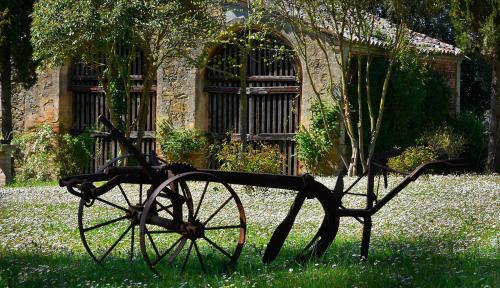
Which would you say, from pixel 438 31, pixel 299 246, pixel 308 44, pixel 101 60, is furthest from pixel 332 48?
pixel 438 31

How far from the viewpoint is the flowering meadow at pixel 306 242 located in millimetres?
6016

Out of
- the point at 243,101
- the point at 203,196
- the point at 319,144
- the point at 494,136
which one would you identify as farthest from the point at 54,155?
the point at 203,196

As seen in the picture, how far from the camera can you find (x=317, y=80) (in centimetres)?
1928

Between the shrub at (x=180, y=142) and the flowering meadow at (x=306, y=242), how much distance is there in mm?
5589

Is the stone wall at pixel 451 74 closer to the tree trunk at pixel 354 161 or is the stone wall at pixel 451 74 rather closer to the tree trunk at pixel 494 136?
the tree trunk at pixel 494 136

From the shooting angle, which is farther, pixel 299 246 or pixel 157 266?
pixel 299 246

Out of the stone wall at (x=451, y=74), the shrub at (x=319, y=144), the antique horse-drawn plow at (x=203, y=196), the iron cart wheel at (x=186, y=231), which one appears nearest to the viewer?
the iron cart wheel at (x=186, y=231)

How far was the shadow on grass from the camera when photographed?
19.1ft

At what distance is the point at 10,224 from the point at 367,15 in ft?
34.2

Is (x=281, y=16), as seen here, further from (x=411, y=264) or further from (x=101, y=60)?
(x=411, y=264)

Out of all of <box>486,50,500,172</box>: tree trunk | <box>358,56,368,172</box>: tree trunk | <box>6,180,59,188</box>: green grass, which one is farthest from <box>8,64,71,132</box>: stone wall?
<box>486,50,500,172</box>: tree trunk

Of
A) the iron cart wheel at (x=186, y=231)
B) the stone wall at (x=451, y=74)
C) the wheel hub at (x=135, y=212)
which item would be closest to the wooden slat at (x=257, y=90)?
the stone wall at (x=451, y=74)

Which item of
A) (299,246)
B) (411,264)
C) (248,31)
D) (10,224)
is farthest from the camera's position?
(248,31)

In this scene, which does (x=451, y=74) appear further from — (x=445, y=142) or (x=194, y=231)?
(x=194, y=231)
